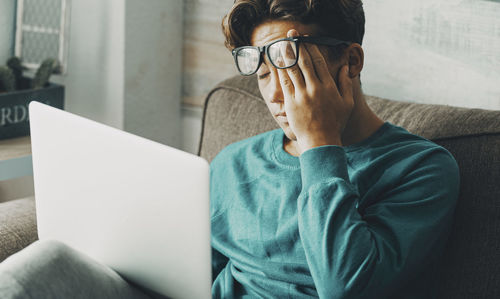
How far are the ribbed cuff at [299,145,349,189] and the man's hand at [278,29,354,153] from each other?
0.08 ft

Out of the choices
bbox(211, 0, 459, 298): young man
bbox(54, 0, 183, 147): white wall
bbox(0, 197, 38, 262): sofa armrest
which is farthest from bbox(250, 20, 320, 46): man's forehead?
bbox(54, 0, 183, 147): white wall

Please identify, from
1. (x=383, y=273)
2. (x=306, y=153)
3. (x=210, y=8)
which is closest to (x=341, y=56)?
(x=306, y=153)

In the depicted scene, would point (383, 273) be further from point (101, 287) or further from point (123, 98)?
point (123, 98)

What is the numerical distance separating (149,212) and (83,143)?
16cm

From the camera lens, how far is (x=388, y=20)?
58.2 inches

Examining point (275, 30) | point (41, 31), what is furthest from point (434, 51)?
point (41, 31)

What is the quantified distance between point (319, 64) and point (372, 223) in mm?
297

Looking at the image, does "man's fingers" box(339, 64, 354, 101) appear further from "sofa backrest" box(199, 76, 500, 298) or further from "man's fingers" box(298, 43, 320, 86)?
"sofa backrest" box(199, 76, 500, 298)

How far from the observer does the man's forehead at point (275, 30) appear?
1.01 meters

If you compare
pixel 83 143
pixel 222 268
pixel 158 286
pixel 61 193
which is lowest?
pixel 222 268

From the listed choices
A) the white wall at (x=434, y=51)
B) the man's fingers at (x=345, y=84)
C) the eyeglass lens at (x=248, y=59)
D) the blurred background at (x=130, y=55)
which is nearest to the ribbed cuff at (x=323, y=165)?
the man's fingers at (x=345, y=84)

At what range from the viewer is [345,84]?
1.01m

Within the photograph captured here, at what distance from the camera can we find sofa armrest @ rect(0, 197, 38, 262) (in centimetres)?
118

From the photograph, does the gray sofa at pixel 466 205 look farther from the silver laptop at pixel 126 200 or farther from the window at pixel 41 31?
the window at pixel 41 31
